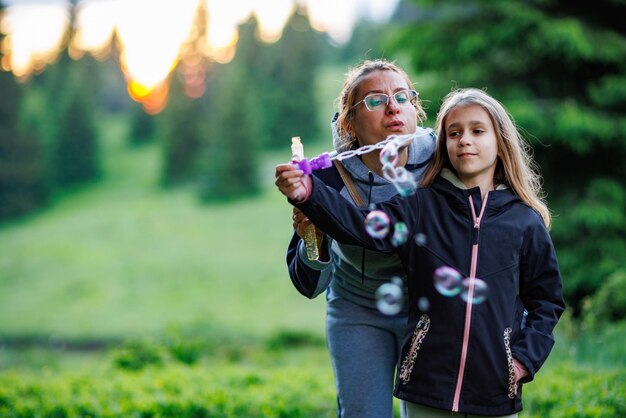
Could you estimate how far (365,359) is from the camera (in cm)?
318

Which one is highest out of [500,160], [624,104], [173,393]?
[624,104]

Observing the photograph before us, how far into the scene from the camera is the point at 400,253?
2.95 m

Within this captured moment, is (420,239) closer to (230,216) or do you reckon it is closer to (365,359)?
(365,359)

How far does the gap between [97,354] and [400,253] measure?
57.5ft

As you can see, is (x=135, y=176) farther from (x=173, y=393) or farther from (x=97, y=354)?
(x=173, y=393)

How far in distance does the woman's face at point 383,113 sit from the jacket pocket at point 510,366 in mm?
951

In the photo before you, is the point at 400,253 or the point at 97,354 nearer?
the point at 400,253

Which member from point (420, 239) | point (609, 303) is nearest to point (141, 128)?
point (609, 303)

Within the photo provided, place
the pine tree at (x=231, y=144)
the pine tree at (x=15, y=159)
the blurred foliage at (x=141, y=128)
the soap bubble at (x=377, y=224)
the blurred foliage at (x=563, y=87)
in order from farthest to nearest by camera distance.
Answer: the blurred foliage at (x=141, y=128) → the pine tree at (x=15, y=159) → the pine tree at (x=231, y=144) → the blurred foliage at (x=563, y=87) → the soap bubble at (x=377, y=224)

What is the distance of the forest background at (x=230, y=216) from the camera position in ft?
22.6

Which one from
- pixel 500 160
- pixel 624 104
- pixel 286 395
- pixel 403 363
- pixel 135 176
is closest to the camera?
pixel 403 363

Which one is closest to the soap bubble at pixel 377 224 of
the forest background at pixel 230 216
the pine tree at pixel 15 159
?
the forest background at pixel 230 216

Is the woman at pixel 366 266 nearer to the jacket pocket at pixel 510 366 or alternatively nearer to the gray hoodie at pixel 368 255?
the gray hoodie at pixel 368 255

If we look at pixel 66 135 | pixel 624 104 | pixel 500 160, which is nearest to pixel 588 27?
pixel 624 104
